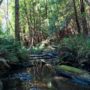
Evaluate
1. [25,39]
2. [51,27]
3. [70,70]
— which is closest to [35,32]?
[25,39]

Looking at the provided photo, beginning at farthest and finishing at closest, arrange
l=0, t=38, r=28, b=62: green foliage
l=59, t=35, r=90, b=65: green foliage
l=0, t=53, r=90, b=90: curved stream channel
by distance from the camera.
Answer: l=0, t=38, r=28, b=62: green foliage, l=59, t=35, r=90, b=65: green foliage, l=0, t=53, r=90, b=90: curved stream channel

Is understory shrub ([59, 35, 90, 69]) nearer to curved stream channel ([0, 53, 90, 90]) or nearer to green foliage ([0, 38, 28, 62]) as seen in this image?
curved stream channel ([0, 53, 90, 90])

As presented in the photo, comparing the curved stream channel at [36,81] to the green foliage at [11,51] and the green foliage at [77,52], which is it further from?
the green foliage at [77,52]

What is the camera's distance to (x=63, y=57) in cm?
1341

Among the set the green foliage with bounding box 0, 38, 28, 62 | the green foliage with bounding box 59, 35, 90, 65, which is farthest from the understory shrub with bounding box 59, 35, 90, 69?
the green foliage with bounding box 0, 38, 28, 62

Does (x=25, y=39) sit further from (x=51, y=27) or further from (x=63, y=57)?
(x=63, y=57)

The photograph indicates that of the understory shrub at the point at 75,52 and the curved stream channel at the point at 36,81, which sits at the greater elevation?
the understory shrub at the point at 75,52

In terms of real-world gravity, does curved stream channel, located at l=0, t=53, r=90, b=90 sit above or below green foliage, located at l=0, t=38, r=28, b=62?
below

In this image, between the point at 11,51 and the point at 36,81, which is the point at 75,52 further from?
the point at 11,51

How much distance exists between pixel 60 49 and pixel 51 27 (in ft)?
40.2

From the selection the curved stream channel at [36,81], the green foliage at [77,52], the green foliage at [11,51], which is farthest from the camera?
the green foliage at [11,51]

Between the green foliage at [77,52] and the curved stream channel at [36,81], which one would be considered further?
the green foliage at [77,52]

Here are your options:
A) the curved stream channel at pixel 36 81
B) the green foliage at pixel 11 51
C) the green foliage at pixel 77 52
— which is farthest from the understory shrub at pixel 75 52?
the green foliage at pixel 11 51

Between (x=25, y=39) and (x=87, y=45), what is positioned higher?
(x=25, y=39)
